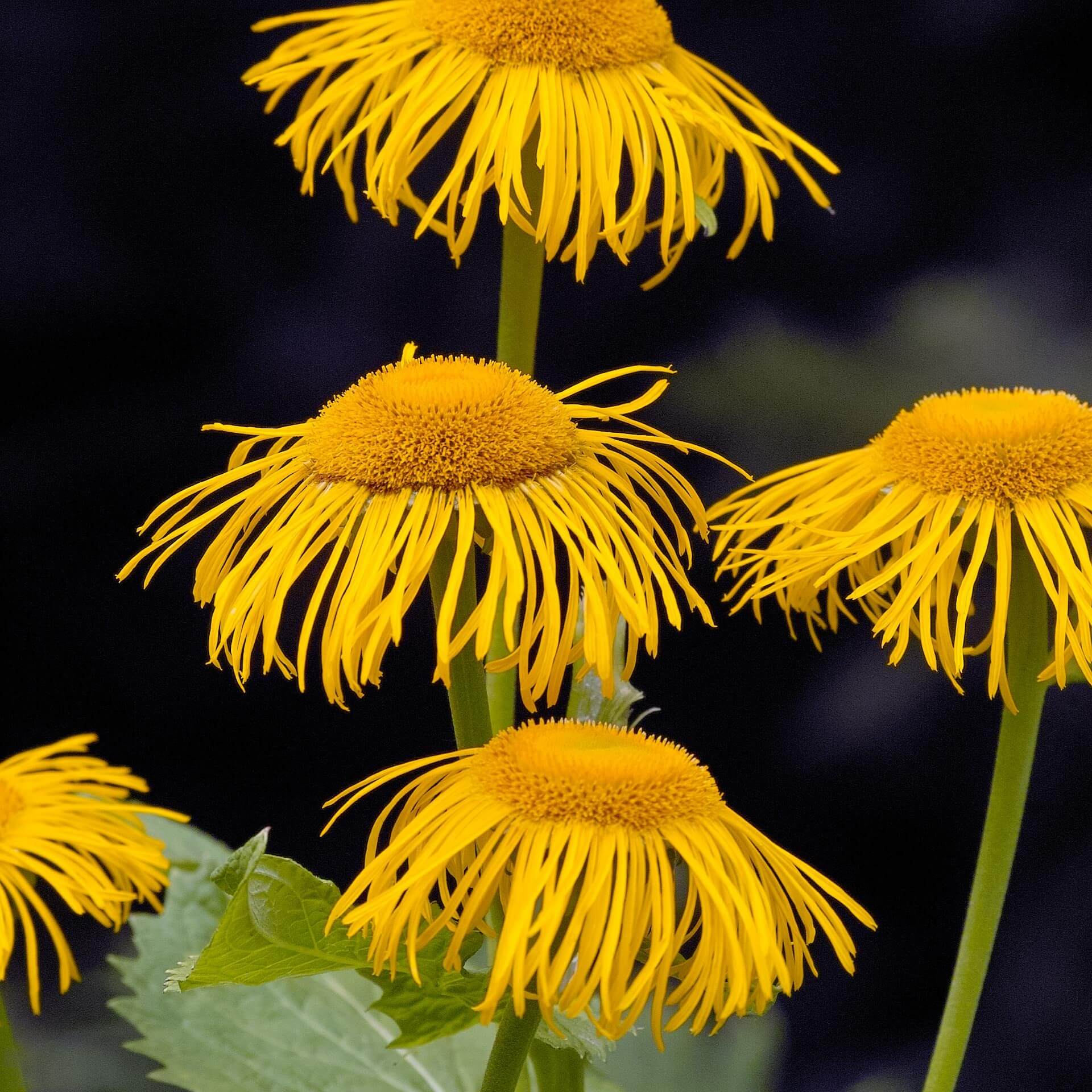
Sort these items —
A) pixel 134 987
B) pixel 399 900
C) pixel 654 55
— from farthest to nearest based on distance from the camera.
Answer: pixel 134 987, pixel 654 55, pixel 399 900

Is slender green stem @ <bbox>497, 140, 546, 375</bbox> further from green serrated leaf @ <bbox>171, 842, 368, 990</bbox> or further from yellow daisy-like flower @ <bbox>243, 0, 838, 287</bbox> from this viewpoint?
green serrated leaf @ <bbox>171, 842, 368, 990</bbox>

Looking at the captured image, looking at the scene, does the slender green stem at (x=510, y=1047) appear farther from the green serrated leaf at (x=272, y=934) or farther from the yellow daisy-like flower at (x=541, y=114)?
the yellow daisy-like flower at (x=541, y=114)

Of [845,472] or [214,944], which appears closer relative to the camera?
[214,944]

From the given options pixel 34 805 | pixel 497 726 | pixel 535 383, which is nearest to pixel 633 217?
pixel 535 383

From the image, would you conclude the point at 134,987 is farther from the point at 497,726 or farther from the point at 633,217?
the point at 633,217

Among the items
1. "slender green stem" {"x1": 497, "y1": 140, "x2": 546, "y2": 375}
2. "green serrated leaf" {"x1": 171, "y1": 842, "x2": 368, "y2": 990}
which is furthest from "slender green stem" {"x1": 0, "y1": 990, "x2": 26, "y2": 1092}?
"slender green stem" {"x1": 497, "y1": 140, "x2": 546, "y2": 375}

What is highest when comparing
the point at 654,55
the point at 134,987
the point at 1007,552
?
the point at 654,55

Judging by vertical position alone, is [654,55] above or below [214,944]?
above
